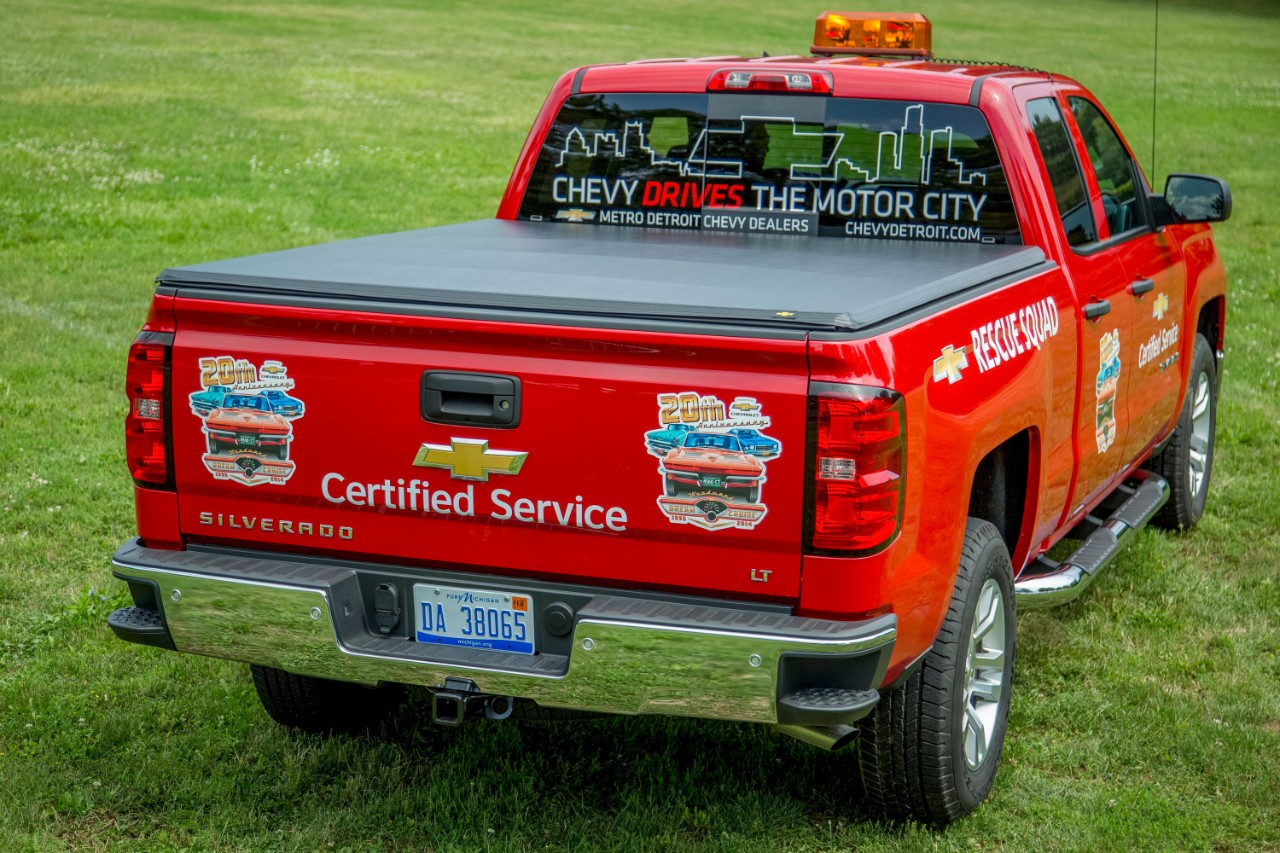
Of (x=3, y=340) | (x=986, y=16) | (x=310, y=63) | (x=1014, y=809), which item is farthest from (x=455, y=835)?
(x=986, y=16)

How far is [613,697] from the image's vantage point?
139 inches

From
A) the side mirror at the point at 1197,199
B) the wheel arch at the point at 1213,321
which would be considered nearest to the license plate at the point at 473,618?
the side mirror at the point at 1197,199

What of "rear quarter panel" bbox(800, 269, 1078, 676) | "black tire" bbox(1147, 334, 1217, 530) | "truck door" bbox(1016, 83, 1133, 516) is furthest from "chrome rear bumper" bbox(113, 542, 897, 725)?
"black tire" bbox(1147, 334, 1217, 530)

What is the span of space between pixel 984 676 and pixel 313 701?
6.47ft

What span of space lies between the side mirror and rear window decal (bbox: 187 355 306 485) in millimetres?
3567

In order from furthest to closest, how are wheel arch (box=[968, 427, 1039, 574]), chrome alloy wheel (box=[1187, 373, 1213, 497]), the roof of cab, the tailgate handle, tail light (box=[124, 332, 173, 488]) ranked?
chrome alloy wheel (box=[1187, 373, 1213, 497]), the roof of cab, wheel arch (box=[968, 427, 1039, 574]), tail light (box=[124, 332, 173, 488]), the tailgate handle

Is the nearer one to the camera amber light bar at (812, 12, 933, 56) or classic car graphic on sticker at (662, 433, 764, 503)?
classic car graphic on sticker at (662, 433, 764, 503)

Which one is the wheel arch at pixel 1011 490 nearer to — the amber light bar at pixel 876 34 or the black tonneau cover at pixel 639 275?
the black tonneau cover at pixel 639 275

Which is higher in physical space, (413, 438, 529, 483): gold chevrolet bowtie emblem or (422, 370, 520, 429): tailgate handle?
(422, 370, 520, 429): tailgate handle

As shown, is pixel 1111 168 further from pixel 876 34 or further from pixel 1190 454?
pixel 1190 454

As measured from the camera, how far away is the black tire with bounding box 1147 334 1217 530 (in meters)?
6.59

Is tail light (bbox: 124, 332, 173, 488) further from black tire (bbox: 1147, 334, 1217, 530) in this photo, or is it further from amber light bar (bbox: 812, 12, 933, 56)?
black tire (bbox: 1147, 334, 1217, 530)

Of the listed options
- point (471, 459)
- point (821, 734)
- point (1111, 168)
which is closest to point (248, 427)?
point (471, 459)

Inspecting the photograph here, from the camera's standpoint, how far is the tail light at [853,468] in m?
Answer: 3.33
